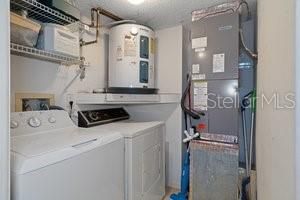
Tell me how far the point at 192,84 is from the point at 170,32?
2.96 ft

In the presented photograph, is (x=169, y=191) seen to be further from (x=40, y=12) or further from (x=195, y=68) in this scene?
(x=40, y=12)

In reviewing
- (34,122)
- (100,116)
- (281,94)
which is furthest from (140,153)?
(281,94)

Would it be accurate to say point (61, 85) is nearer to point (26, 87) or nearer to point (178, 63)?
point (26, 87)

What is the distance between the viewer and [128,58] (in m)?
2.21

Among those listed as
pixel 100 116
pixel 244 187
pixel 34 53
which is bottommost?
pixel 244 187

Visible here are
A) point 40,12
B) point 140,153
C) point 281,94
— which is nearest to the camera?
point 281,94

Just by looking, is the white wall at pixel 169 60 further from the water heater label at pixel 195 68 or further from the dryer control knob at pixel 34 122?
the dryer control knob at pixel 34 122

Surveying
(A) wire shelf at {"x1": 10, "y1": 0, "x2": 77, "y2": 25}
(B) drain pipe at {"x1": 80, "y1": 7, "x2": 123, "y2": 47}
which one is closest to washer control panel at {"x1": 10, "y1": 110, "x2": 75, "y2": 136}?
(A) wire shelf at {"x1": 10, "y1": 0, "x2": 77, "y2": 25}

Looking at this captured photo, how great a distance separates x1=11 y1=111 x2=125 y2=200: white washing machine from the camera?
2.97 ft

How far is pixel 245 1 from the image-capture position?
2037 mm

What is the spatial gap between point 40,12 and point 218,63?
1.72 meters

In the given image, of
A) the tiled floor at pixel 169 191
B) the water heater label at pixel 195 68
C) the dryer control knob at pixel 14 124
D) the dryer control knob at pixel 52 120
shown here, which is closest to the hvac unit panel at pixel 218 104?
the water heater label at pixel 195 68

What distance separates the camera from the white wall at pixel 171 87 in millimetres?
2653

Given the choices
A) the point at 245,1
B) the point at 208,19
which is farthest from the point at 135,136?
the point at 245,1
